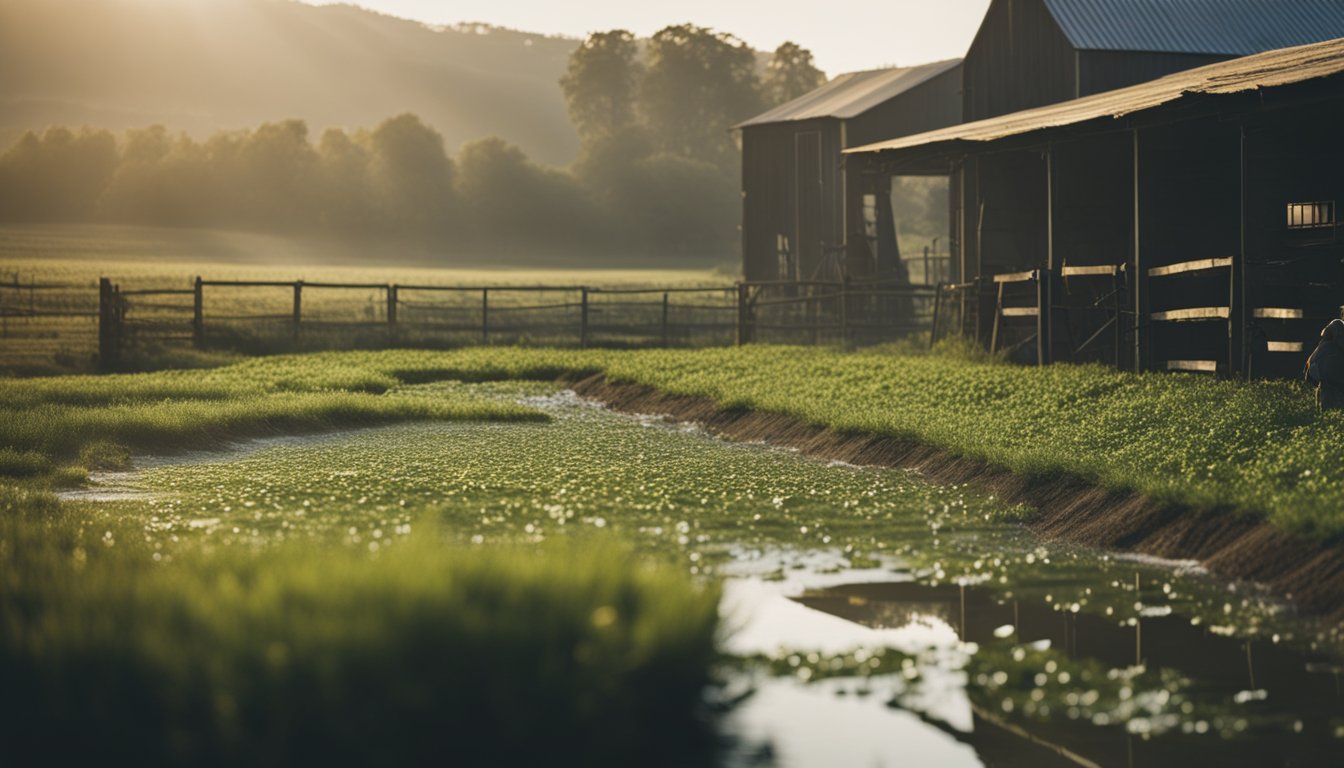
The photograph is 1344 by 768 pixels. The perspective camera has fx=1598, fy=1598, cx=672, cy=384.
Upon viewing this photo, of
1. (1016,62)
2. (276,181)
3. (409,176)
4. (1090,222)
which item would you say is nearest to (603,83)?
(409,176)

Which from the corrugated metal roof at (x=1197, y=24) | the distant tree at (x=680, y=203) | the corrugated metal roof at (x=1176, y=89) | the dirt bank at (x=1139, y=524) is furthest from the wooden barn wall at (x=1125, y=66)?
the distant tree at (x=680, y=203)

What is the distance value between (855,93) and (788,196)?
396cm

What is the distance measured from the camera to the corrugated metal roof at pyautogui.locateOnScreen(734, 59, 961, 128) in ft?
159

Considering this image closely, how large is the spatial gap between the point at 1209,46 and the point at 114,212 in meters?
103

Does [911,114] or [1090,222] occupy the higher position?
[911,114]

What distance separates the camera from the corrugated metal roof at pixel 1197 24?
35094 millimetres

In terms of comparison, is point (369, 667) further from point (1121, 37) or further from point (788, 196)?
point (788, 196)

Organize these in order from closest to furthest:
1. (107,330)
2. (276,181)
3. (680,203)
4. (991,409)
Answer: (991,409) → (107,330) → (680,203) → (276,181)

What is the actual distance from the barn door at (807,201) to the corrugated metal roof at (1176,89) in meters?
17.5

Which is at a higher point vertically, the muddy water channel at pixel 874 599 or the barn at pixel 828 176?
the barn at pixel 828 176

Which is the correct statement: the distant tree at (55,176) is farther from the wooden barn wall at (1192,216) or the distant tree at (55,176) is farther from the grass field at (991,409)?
the wooden barn wall at (1192,216)

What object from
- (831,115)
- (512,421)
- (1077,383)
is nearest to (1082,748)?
(1077,383)

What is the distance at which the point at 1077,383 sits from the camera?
21219 mm

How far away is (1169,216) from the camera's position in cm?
2684
